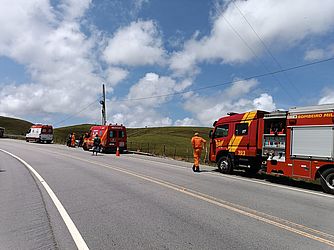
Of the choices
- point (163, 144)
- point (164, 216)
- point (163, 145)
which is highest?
point (163, 144)

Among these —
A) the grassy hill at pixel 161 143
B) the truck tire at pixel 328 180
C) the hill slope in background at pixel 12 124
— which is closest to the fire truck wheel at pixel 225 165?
the truck tire at pixel 328 180

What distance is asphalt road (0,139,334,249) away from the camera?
537 cm

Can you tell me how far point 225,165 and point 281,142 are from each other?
3.51m

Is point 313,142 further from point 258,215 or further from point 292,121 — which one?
point 258,215

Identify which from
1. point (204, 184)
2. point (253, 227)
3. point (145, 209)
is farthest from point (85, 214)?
point (204, 184)

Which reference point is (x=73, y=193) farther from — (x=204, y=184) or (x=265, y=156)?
(x=265, y=156)

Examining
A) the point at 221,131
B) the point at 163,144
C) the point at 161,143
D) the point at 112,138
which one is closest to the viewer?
the point at 221,131

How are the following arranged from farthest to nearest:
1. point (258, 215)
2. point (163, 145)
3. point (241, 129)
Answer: point (163, 145), point (241, 129), point (258, 215)

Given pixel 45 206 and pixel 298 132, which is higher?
pixel 298 132

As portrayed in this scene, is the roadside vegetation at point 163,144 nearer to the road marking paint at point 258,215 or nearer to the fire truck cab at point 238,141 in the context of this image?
the fire truck cab at point 238,141

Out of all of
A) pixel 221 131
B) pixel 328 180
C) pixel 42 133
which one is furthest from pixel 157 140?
pixel 328 180

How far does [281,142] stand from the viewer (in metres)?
13.1

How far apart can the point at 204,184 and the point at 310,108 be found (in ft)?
14.7

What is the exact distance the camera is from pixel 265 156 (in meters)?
13.7
